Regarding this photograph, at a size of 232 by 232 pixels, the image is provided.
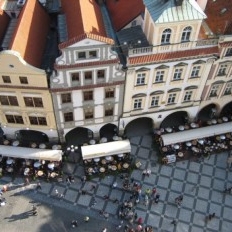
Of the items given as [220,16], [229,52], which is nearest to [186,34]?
[229,52]

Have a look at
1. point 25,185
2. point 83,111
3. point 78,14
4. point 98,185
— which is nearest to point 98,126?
point 83,111

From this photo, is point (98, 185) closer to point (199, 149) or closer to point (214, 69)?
point (199, 149)

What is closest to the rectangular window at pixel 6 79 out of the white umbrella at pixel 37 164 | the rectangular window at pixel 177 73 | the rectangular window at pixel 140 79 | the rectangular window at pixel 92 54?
the rectangular window at pixel 92 54

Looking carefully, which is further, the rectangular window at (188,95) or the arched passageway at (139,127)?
the arched passageway at (139,127)

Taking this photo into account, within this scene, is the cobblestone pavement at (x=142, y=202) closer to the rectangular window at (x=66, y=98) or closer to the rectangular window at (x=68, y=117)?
the rectangular window at (x=68, y=117)

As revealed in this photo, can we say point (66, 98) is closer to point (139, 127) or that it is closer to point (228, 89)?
point (139, 127)
